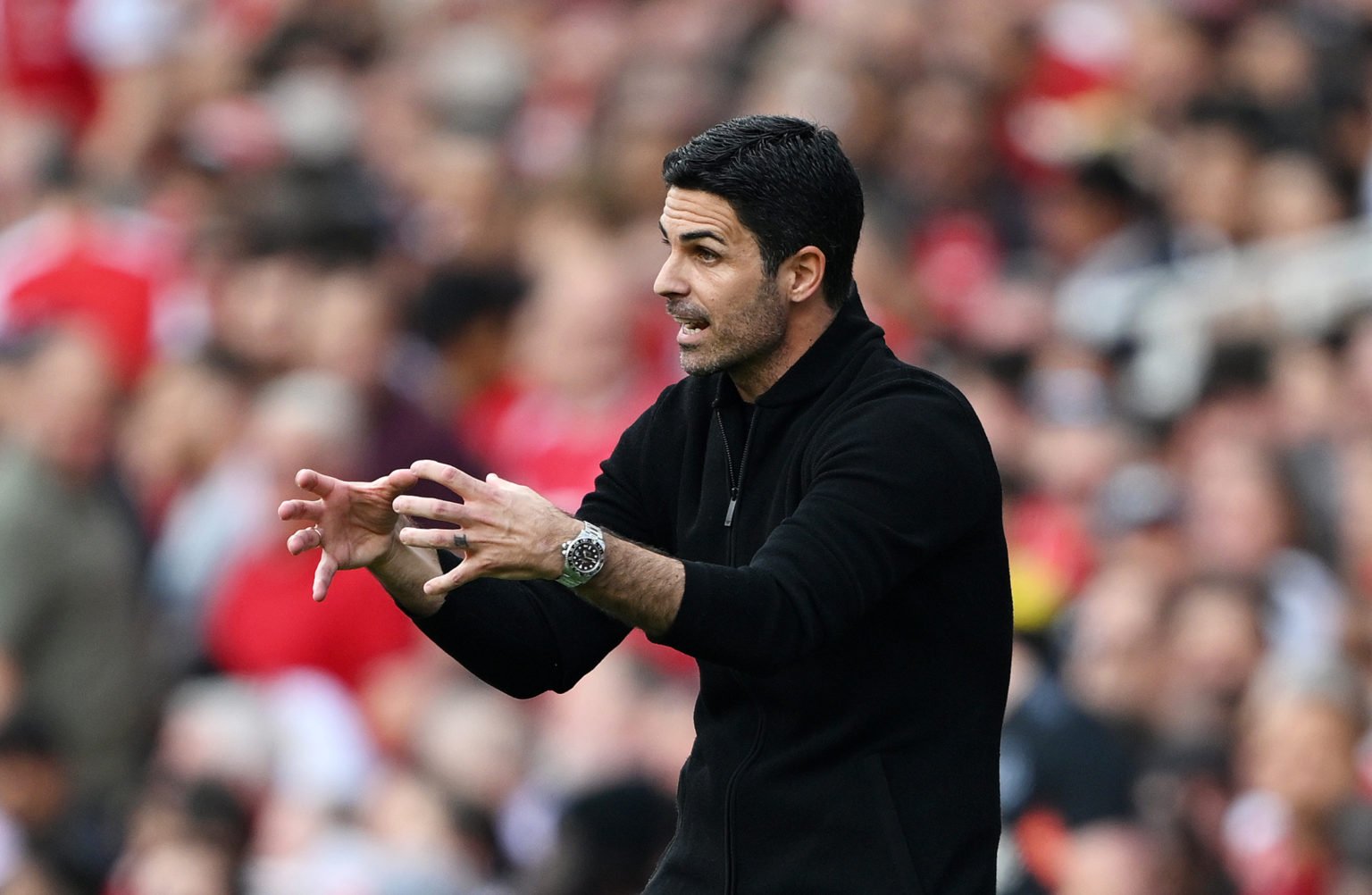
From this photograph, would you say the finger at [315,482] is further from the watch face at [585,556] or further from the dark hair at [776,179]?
the dark hair at [776,179]

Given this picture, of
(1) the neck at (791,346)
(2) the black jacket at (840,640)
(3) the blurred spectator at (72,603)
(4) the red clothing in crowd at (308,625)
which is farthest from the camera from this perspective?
(3) the blurred spectator at (72,603)

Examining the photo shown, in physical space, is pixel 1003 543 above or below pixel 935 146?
below

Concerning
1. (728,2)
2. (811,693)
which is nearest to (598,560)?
(811,693)

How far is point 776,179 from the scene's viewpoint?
3598 mm

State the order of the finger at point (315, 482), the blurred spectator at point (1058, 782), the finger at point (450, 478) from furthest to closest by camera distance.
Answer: the blurred spectator at point (1058, 782) → the finger at point (315, 482) → the finger at point (450, 478)

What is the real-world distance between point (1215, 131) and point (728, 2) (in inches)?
137

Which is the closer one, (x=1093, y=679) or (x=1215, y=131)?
(x=1093, y=679)

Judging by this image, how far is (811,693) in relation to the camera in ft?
11.7

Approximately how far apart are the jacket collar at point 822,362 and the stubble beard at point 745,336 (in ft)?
0.23

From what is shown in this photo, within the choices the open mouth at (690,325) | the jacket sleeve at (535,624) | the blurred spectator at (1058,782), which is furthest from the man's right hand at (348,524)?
the blurred spectator at (1058,782)

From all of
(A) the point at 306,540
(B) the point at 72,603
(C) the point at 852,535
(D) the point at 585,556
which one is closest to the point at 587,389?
(B) the point at 72,603

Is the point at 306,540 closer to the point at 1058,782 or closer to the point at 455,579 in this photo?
the point at 455,579

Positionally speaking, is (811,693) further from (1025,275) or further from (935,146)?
(935,146)

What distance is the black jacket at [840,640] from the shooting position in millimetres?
3424
